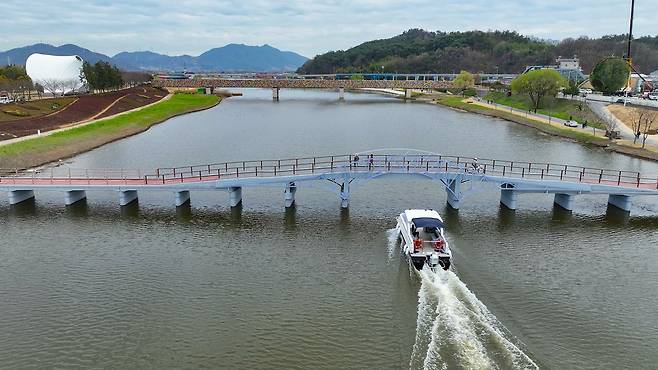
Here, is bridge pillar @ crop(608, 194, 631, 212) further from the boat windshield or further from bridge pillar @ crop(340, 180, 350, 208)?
bridge pillar @ crop(340, 180, 350, 208)

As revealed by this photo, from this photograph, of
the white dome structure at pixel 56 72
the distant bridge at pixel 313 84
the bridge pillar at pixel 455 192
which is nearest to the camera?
the bridge pillar at pixel 455 192

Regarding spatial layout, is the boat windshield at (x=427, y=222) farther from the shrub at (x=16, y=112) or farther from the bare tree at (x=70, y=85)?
the bare tree at (x=70, y=85)

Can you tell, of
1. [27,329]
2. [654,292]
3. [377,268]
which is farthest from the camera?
[377,268]

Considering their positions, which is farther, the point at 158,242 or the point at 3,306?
the point at 158,242

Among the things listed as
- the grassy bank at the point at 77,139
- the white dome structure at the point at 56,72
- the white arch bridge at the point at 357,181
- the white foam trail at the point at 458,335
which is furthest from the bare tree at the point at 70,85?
the white foam trail at the point at 458,335

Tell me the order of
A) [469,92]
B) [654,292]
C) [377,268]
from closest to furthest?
[654,292] → [377,268] → [469,92]

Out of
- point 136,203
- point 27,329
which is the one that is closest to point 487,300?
point 27,329

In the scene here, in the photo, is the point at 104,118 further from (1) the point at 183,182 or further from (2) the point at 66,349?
(2) the point at 66,349

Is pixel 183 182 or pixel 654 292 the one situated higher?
pixel 183 182
